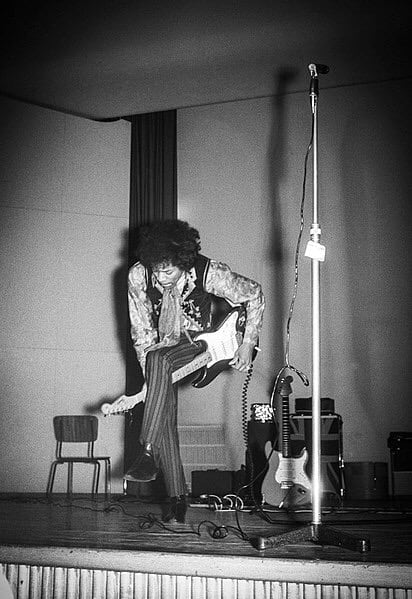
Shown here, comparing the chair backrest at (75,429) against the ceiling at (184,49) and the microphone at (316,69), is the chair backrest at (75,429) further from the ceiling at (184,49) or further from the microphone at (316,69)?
the microphone at (316,69)

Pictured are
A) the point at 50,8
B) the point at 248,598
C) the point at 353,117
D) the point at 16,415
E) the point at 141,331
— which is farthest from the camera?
the point at 353,117

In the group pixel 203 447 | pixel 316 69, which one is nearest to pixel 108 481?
pixel 203 447

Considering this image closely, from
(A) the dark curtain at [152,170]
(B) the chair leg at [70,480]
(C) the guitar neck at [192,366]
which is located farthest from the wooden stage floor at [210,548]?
(A) the dark curtain at [152,170]

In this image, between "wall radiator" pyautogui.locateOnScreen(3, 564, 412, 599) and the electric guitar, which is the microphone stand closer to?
"wall radiator" pyautogui.locateOnScreen(3, 564, 412, 599)

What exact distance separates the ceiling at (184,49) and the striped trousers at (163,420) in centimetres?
226

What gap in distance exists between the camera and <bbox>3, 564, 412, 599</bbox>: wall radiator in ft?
7.25

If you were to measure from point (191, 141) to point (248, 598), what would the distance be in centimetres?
499

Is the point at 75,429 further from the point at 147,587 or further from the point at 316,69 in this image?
the point at 316,69

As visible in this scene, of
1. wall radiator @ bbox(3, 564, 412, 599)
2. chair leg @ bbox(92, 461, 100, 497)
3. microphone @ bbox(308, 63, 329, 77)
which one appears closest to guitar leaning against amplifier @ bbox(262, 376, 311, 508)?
chair leg @ bbox(92, 461, 100, 497)

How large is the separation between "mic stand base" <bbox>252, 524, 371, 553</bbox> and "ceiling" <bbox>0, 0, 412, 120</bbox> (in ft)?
11.0

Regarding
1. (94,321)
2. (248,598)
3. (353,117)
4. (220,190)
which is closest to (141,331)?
(94,321)

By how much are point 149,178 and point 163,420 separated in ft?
10.3

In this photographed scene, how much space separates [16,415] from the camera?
19.3ft

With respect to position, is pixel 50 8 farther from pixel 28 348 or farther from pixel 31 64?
pixel 28 348
